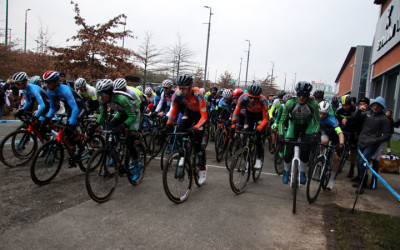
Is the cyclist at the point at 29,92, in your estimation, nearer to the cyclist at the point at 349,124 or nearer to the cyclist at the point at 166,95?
the cyclist at the point at 166,95

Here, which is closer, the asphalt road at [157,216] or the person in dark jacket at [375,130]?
the asphalt road at [157,216]

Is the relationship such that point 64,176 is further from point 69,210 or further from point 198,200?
point 198,200

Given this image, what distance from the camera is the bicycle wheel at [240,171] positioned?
16.4ft

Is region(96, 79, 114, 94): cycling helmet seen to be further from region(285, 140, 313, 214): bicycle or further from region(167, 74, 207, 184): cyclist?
region(285, 140, 313, 214): bicycle

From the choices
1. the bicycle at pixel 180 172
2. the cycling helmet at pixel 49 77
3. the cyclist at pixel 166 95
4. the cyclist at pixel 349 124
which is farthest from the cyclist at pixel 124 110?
the cyclist at pixel 349 124

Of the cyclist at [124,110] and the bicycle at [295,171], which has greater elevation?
the cyclist at [124,110]

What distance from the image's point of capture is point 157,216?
4027mm

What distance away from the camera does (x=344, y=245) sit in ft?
11.3

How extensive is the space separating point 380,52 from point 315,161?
20.4 metres

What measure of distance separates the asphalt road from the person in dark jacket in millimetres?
957

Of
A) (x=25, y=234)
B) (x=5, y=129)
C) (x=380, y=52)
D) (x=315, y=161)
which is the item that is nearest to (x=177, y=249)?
(x=25, y=234)

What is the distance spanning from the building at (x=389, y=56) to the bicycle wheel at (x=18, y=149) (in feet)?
56.6

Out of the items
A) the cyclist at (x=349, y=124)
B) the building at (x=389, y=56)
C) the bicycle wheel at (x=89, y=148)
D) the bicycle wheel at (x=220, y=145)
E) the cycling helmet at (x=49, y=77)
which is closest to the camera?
the bicycle wheel at (x=89, y=148)

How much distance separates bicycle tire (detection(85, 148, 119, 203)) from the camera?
4.15m
